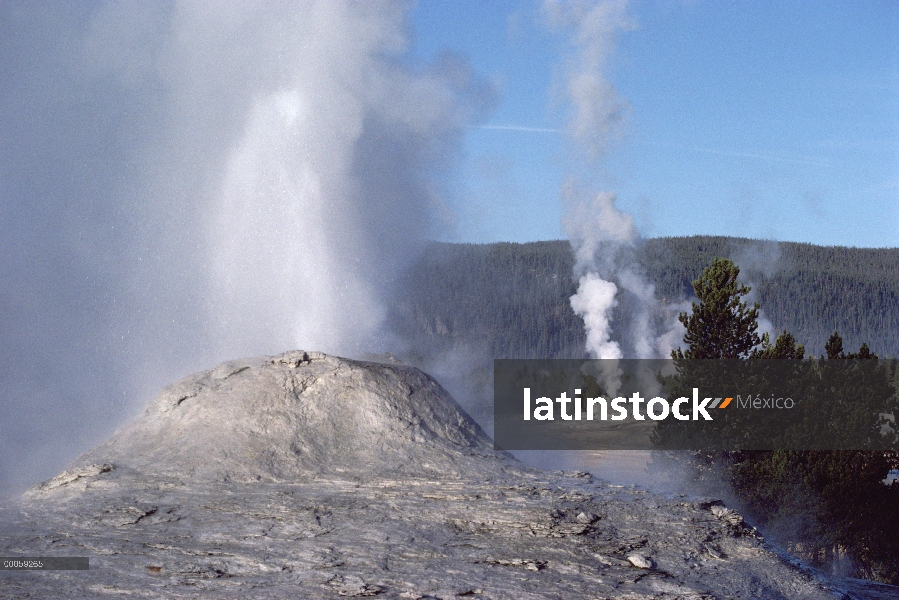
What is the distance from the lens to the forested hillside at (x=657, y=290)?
364 ft

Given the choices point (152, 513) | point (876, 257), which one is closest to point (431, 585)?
point (152, 513)

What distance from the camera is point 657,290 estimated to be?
119375mm

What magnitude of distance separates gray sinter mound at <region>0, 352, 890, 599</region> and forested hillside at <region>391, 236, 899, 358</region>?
8202cm

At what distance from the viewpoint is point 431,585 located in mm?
9148

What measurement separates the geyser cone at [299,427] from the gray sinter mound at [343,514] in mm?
32

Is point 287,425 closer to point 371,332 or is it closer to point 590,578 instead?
point 590,578

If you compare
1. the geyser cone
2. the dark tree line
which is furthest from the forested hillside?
the geyser cone

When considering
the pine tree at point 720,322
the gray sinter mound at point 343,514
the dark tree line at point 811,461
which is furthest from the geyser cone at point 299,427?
the pine tree at point 720,322

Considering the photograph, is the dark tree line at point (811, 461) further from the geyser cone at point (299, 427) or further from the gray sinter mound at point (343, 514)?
the geyser cone at point (299, 427)

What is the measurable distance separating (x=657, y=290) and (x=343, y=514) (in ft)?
367

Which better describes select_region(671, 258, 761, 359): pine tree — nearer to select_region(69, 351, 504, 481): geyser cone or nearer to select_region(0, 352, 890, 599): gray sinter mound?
select_region(0, 352, 890, 599): gray sinter mound

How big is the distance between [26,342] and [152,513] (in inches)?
887

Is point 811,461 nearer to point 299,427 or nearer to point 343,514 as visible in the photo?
point 299,427

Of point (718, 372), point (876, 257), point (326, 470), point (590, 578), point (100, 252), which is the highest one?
point (876, 257)
